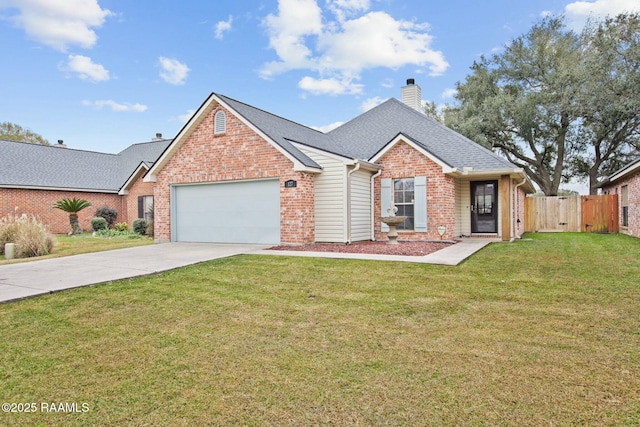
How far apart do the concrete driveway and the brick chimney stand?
12.3m

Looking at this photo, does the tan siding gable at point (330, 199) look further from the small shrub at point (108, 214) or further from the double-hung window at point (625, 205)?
the small shrub at point (108, 214)

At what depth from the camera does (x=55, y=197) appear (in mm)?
20484

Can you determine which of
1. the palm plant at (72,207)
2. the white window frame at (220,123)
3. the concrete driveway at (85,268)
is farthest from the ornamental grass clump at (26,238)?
the palm plant at (72,207)

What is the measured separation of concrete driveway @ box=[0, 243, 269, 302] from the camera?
6488 millimetres

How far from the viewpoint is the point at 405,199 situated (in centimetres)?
1369

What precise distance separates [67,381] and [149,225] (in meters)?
16.7

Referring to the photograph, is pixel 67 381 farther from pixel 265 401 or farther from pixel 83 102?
pixel 83 102

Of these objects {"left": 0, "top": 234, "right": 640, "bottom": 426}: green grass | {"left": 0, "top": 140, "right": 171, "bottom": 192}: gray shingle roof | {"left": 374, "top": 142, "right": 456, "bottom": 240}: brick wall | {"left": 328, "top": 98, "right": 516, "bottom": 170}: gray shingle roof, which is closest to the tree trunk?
{"left": 0, "top": 140, "right": 171, "bottom": 192}: gray shingle roof

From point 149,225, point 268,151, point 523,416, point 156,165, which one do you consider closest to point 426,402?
point 523,416

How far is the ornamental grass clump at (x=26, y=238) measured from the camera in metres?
11.3

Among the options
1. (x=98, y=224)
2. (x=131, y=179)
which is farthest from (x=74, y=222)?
(x=131, y=179)

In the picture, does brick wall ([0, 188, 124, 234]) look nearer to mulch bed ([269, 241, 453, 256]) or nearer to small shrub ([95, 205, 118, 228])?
small shrub ([95, 205, 118, 228])

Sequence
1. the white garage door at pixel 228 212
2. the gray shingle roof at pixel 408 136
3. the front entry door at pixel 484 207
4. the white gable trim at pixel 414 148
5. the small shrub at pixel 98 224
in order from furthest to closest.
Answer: the small shrub at pixel 98 224 < the front entry door at pixel 484 207 < the gray shingle roof at pixel 408 136 < the white garage door at pixel 228 212 < the white gable trim at pixel 414 148

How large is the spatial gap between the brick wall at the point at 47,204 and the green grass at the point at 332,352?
16602 millimetres
